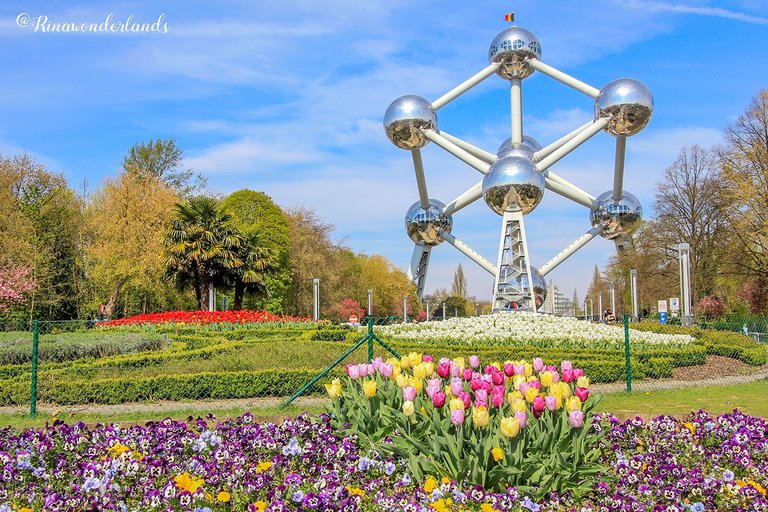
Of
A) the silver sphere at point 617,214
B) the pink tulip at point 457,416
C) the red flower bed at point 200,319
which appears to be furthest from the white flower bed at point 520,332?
the pink tulip at point 457,416

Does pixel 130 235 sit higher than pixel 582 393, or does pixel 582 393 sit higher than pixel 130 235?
pixel 130 235

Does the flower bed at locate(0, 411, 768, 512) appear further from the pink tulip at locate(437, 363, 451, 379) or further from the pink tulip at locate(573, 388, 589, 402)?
the pink tulip at locate(437, 363, 451, 379)

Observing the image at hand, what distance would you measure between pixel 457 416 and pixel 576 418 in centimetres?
74

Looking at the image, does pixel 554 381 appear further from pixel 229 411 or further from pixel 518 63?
pixel 518 63

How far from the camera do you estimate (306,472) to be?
4.72 meters

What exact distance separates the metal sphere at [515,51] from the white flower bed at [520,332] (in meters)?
7.81

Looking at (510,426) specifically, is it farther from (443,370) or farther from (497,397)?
(443,370)

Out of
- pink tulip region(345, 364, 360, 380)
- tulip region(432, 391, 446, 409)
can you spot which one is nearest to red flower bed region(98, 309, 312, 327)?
pink tulip region(345, 364, 360, 380)

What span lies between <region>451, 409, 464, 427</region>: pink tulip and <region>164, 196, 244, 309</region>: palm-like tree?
73.7 ft

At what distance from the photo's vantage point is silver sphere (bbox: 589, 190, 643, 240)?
21719mm

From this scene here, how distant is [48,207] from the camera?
3644cm

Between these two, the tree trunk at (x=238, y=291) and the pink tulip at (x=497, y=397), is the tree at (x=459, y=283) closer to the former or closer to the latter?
the tree trunk at (x=238, y=291)

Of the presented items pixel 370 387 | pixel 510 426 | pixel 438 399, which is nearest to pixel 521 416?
pixel 510 426

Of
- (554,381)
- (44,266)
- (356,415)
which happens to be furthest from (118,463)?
(44,266)
